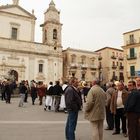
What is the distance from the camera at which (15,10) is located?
152 ft

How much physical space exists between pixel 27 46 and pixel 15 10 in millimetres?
6495

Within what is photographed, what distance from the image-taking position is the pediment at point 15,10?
45.0 meters

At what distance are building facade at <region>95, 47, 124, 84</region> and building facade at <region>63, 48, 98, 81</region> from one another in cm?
205

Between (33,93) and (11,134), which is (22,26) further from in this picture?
(11,134)

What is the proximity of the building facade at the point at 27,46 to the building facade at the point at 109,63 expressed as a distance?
16246 mm

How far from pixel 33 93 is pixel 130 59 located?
93.3 ft

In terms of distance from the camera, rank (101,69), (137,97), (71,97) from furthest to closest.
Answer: (101,69), (71,97), (137,97)

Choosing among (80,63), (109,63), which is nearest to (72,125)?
(80,63)

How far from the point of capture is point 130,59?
149ft

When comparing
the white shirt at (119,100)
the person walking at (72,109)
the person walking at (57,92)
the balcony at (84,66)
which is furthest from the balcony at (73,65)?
the person walking at (72,109)

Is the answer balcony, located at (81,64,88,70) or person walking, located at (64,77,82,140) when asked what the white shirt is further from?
balcony, located at (81,64,88,70)

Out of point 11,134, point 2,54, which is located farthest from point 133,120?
point 2,54

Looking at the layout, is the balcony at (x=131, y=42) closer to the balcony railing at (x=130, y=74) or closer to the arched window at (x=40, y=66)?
the balcony railing at (x=130, y=74)

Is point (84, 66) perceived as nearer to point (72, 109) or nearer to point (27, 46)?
point (27, 46)
